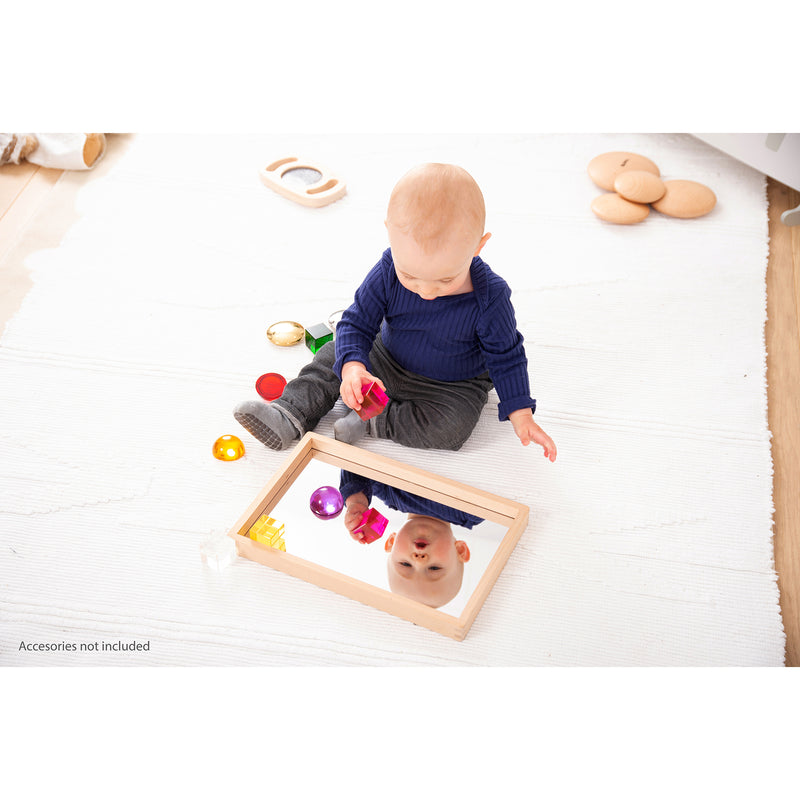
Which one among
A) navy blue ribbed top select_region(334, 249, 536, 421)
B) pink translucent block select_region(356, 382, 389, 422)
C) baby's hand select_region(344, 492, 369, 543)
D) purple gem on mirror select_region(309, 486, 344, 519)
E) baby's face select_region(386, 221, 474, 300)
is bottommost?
baby's hand select_region(344, 492, 369, 543)

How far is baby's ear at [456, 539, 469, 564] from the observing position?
102 cm

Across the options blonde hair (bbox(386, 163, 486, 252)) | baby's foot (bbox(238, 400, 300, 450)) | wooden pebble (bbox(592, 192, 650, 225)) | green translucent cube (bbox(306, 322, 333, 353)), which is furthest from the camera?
wooden pebble (bbox(592, 192, 650, 225))

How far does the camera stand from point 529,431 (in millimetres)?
1048

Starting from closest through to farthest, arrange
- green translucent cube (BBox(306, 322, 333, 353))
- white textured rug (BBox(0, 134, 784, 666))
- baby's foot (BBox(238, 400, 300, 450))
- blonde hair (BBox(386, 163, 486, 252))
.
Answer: blonde hair (BBox(386, 163, 486, 252)), white textured rug (BBox(0, 134, 784, 666)), baby's foot (BBox(238, 400, 300, 450)), green translucent cube (BBox(306, 322, 333, 353))

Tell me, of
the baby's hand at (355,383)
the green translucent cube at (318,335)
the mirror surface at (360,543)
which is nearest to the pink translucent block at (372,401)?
the baby's hand at (355,383)

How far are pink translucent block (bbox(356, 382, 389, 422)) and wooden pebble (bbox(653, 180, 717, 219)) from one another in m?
0.76

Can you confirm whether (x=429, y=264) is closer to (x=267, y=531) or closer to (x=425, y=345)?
(x=425, y=345)

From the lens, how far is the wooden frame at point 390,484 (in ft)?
3.14

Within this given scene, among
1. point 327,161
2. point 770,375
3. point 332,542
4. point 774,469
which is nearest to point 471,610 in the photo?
point 332,542

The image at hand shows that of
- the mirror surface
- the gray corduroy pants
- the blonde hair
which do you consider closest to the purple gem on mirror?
the mirror surface

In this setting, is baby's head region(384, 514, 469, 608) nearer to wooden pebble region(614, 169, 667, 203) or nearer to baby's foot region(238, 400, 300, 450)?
baby's foot region(238, 400, 300, 450)

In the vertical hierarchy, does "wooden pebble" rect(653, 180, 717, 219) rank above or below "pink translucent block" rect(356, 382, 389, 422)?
below

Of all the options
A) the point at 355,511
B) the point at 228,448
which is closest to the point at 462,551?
the point at 355,511

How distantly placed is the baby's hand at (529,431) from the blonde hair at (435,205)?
0.28m
